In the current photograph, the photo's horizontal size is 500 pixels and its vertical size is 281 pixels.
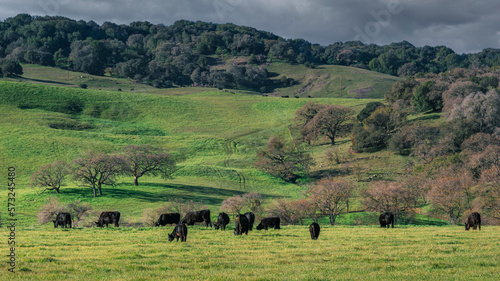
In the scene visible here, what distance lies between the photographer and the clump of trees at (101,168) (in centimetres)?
7544

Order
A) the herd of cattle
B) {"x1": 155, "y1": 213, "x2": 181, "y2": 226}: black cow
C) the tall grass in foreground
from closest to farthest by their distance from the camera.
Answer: the tall grass in foreground, the herd of cattle, {"x1": 155, "y1": 213, "x2": 181, "y2": 226}: black cow

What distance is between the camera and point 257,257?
2011 cm

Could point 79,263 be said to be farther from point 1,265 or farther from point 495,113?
point 495,113

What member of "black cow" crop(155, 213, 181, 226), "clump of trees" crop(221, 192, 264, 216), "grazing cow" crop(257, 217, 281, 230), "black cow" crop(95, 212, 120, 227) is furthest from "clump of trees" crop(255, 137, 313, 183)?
"grazing cow" crop(257, 217, 281, 230)

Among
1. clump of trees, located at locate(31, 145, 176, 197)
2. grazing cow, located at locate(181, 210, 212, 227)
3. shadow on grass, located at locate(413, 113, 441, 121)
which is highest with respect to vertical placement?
shadow on grass, located at locate(413, 113, 441, 121)

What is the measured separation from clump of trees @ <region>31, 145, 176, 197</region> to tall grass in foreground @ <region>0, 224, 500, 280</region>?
50.3 metres

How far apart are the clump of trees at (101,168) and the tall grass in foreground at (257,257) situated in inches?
1980

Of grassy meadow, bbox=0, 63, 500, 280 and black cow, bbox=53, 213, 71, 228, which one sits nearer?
grassy meadow, bbox=0, 63, 500, 280

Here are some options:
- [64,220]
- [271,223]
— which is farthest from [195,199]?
[271,223]

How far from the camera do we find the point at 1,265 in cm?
1742

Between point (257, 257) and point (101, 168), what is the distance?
62836mm

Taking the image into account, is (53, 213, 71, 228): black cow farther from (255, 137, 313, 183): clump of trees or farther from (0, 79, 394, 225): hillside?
(255, 137, 313, 183): clump of trees

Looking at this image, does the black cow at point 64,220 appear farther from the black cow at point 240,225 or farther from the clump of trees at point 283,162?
the clump of trees at point 283,162

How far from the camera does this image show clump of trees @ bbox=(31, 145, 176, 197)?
75438mm
